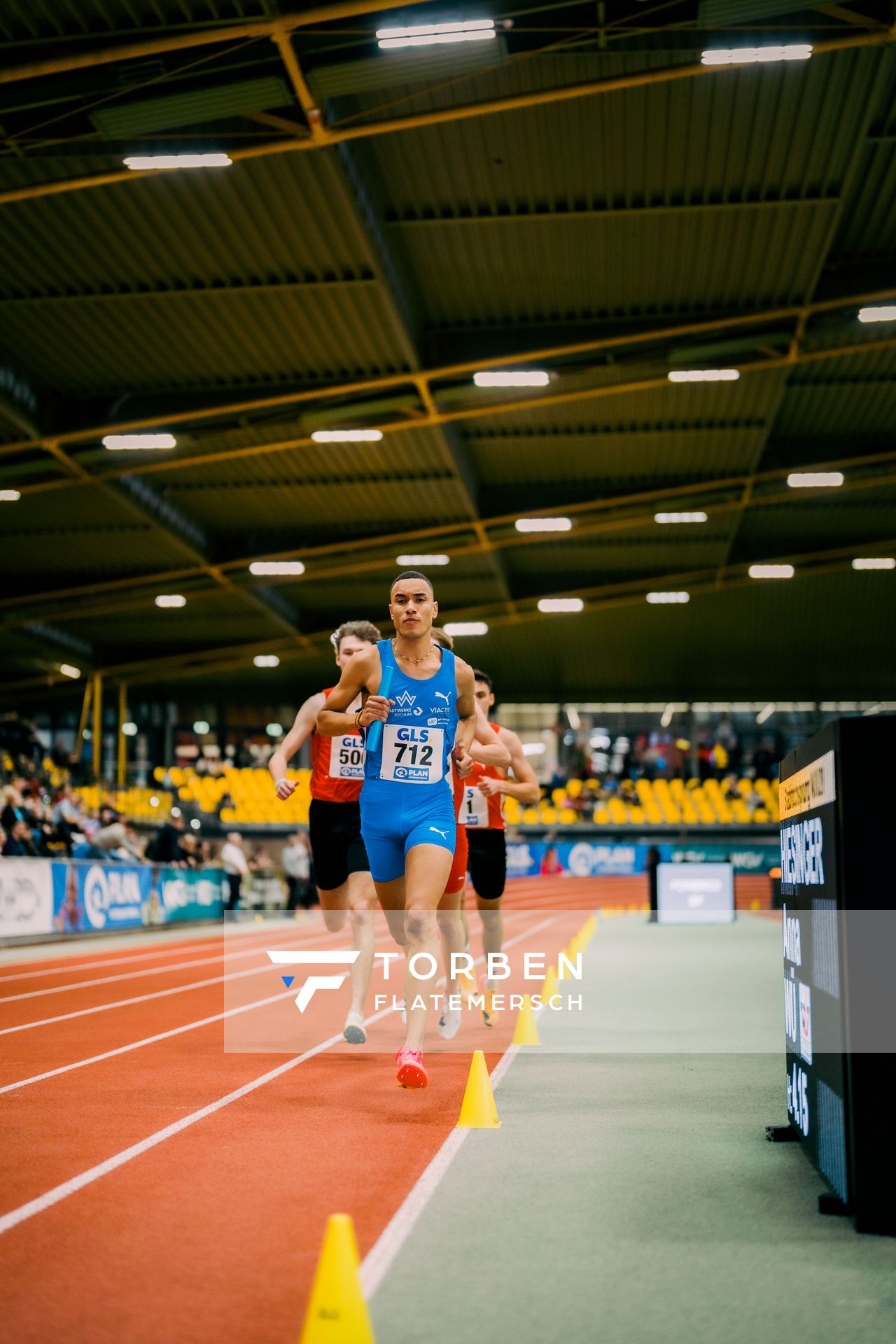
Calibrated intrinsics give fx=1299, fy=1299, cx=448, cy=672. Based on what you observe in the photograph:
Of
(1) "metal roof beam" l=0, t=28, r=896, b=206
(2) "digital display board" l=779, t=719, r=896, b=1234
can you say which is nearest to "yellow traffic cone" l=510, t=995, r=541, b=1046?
(2) "digital display board" l=779, t=719, r=896, b=1234

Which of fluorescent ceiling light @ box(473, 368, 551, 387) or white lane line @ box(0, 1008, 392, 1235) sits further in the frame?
fluorescent ceiling light @ box(473, 368, 551, 387)

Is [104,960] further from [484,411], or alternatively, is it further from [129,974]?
[484,411]

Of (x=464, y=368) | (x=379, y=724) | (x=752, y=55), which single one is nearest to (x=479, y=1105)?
(x=379, y=724)

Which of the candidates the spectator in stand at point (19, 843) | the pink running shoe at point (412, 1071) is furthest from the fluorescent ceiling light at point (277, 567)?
the pink running shoe at point (412, 1071)

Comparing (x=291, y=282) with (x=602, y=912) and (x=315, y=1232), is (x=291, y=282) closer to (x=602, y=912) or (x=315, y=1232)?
(x=315, y=1232)

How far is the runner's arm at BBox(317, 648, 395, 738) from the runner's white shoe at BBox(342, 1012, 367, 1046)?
5.45 ft

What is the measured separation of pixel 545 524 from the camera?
26.4m

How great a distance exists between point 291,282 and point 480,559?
13.2m

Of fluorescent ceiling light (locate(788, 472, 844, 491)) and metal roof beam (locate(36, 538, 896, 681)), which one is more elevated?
fluorescent ceiling light (locate(788, 472, 844, 491))

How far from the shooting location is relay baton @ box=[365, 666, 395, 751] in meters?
6.13

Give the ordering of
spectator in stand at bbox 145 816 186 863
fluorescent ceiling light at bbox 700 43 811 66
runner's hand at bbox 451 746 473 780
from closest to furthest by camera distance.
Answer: runner's hand at bbox 451 746 473 780, fluorescent ceiling light at bbox 700 43 811 66, spectator in stand at bbox 145 816 186 863

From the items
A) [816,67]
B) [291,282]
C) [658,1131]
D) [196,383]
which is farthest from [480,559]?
[658,1131]

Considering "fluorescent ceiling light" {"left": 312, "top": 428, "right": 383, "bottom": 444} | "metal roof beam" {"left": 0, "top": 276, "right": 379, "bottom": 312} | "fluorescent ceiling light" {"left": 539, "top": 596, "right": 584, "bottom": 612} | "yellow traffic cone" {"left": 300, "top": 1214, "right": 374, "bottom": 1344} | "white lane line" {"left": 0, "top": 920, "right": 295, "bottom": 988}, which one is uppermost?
"metal roof beam" {"left": 0, "top": 276, "right": 379, "bottom": 312}

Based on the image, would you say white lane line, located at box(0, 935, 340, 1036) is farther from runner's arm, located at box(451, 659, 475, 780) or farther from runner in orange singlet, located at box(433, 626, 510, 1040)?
runner's arm, located at box(451, 659, 475, 780)
